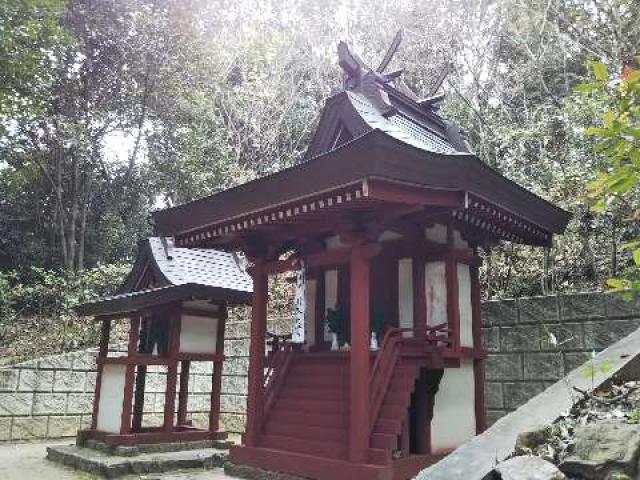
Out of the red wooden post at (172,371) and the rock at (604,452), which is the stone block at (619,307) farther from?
the red wooden post at (172,371)

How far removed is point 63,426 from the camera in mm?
11352

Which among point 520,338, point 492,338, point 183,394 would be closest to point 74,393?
point 183,394

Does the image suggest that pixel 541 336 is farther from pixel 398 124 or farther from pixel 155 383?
pixel 155 383

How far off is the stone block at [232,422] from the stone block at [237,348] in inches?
55.3

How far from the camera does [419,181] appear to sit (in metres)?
5.26

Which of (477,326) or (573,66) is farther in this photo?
(573,66)

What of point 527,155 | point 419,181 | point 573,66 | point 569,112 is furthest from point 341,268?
point 573,66

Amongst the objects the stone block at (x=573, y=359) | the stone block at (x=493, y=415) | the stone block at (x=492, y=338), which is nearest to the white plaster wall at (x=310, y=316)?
the stone block at (x=492, y=338)

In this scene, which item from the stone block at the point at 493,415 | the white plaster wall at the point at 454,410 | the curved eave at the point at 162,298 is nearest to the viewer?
the white plaster wall at the point at 454,410

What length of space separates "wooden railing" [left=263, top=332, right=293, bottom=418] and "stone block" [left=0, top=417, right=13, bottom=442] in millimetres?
6548

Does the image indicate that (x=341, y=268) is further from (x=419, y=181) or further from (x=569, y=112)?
(x=569, y=112)

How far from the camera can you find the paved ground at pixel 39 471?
7.13 meters

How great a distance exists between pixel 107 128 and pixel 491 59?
13.1 meters

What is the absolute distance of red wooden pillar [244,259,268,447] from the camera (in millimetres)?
6807
